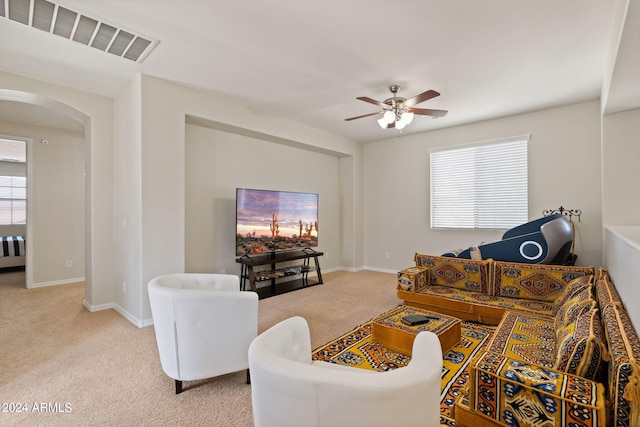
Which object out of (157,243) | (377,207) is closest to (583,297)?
(157,243)

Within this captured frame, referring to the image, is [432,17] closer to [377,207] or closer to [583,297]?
[583,297]

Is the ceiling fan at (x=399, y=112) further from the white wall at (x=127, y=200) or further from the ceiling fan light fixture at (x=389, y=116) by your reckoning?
the white wall at (x=127, y=200)

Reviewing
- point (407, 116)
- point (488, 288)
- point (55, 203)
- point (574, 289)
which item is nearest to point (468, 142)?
point (407, 116)

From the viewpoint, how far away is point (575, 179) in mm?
4305

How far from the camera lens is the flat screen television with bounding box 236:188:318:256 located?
4445 mm

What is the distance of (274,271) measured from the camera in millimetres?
4750

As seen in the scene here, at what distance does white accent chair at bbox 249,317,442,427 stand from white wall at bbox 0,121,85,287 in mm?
5680

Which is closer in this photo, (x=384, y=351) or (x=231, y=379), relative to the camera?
(x=231, y=379)

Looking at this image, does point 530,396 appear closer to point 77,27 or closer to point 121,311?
point 77,27

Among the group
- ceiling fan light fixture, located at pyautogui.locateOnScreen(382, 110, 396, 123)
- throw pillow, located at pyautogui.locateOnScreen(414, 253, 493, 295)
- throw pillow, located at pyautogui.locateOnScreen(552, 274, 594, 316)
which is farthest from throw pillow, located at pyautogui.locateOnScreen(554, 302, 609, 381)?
ceiling fan light fixture, located at pyautogui.locateOnScreen(382, 110, 396, 123)

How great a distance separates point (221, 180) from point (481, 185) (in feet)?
13.6

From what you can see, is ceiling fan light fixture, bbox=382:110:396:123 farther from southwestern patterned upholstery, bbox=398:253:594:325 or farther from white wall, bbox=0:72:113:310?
white wall, bbox=0:72:113:310

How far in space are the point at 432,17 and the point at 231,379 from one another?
10.1ft

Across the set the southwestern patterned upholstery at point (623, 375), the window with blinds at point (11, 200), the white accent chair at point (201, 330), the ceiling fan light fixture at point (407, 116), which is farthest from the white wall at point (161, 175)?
the window with blinds at point (11, 200)
